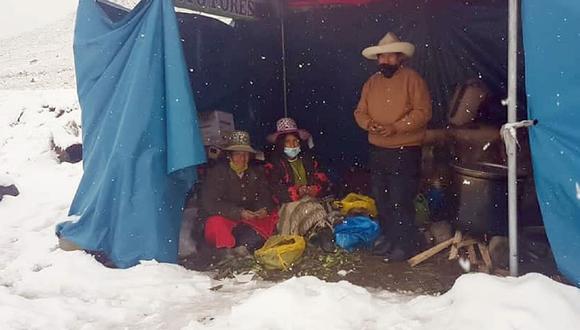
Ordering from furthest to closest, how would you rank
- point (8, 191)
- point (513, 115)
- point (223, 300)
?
point (8, 191), point (223, 300), point (513, 115)

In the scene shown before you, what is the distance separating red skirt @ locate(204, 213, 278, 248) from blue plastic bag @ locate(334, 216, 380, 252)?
2.15 ft

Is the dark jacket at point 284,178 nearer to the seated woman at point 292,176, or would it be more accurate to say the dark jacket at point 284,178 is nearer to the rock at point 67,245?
the seated woman at point 292,176

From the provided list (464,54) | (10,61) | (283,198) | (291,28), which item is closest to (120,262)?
(283,198)

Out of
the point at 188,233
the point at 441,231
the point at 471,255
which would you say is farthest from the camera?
the point at 188,233

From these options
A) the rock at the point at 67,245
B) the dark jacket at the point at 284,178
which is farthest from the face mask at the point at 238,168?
the rock at the point at 67,245

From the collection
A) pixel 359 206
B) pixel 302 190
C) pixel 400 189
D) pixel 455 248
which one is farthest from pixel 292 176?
pixel 455 248

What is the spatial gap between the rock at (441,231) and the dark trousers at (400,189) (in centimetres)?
23

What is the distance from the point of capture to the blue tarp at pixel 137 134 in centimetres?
449

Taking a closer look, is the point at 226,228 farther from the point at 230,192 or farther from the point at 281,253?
the point at 281,253

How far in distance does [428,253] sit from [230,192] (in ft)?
6.25

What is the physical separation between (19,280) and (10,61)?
69.0 ft

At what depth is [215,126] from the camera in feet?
19.7

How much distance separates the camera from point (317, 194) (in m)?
5.64

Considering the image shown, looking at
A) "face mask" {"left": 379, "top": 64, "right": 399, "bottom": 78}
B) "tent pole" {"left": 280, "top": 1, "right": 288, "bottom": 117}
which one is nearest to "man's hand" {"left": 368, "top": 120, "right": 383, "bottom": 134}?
"face mask" {"left": 379, "top": 64, "right": 399, "bottom": 78}
